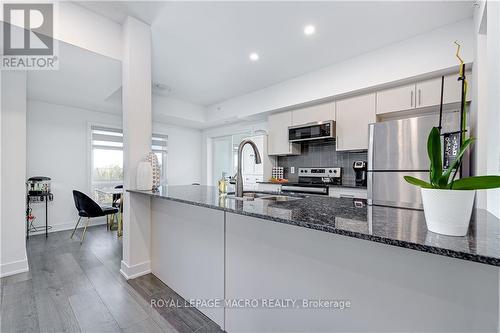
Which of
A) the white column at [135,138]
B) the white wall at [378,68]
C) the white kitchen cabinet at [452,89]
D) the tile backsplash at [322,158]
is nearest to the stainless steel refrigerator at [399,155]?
the white kitchen cabinet at [452,89]

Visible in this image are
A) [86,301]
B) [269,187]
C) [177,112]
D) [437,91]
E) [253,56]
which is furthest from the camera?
[177,112]

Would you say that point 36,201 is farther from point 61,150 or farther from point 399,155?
point 399,155

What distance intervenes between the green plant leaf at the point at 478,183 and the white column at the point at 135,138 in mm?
2498

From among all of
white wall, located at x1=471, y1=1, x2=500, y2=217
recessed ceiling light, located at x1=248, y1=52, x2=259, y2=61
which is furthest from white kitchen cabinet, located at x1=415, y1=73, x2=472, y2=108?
recessed ceiling light, located at x1=248, y1=52, x2=259, y2=61

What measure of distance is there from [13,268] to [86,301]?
4.11 feet

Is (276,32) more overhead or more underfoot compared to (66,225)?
more overhead

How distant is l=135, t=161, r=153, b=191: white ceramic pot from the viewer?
233 centimetres

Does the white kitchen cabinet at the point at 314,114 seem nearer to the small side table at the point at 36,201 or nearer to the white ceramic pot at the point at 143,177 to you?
the white ceramic pot at the point at 143,177

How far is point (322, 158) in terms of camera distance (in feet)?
12.8

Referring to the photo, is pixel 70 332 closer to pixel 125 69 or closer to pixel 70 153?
pixel 125 69

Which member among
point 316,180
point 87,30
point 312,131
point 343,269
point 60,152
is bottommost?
point 343,269

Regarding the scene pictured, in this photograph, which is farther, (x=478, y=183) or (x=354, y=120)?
(x=354, y=120)

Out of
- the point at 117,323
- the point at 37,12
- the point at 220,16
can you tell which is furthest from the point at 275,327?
the point at 37,12

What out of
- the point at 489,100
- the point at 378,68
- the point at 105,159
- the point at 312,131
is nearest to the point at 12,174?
the point at 105,159
